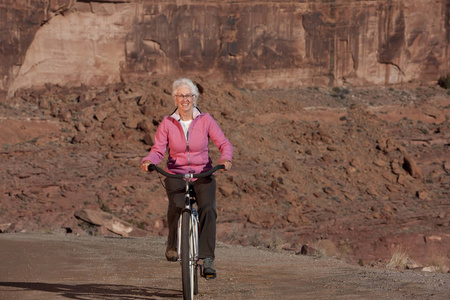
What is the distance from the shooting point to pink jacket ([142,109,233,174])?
6.14 m

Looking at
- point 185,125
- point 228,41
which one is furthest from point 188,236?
point 228,41

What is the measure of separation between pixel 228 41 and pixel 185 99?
1087 inches

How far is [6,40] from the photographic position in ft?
94.3

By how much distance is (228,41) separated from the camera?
33.5m

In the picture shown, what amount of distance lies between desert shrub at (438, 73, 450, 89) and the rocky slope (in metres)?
2.81

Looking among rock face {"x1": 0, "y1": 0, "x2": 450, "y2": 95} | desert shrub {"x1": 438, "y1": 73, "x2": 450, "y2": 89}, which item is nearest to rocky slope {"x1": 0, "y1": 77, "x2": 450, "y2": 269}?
rock face {"x1": 0, "y1": 0, "x2": 450, "y2": 95}

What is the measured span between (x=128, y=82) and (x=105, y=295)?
24.9m

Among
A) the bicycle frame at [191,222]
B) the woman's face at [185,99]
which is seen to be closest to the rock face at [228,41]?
the woman's face at [185,99]

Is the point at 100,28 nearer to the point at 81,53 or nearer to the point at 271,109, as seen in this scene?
the point at 81,53

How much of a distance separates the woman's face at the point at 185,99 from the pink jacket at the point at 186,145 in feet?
0.32

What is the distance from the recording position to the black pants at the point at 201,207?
6.16 meters

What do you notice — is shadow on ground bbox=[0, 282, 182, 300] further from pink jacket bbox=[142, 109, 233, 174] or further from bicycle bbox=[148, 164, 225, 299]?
pink jacket bbox=[142, 109, 233, 174]

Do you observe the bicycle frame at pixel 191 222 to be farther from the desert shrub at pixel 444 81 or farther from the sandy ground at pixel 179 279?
the desert shrub at pixel 444 81

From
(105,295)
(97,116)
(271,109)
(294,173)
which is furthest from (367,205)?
(105,295)
